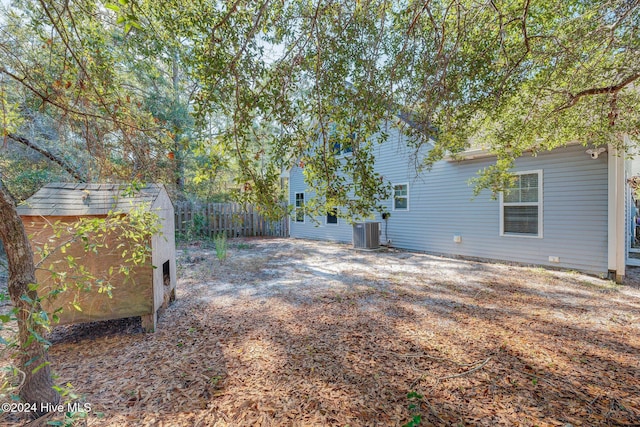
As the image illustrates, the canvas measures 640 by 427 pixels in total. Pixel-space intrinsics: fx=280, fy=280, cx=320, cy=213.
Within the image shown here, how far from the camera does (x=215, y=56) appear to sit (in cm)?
226

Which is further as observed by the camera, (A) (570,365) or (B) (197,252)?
(B) (197,252)

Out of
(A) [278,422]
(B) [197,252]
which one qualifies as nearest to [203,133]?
(A) [278,422]

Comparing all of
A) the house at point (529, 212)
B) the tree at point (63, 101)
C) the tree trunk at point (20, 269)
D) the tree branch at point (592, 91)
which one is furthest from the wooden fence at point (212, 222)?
the tree branch at point (592, 91)

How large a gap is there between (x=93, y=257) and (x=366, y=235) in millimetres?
7606

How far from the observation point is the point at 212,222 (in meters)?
13.0

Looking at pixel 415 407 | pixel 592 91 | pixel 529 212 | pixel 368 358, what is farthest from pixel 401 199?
pixel 415 407

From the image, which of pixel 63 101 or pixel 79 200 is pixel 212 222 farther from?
pixel 63 101

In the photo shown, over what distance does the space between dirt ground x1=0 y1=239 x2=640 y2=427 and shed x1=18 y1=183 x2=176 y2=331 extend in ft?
1.34

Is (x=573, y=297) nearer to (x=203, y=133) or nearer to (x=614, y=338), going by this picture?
(x=614, y=338)

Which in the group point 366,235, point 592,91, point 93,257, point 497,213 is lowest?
point 366,235

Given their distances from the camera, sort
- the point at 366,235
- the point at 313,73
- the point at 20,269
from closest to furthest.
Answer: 1. the point at 20,269
2. the point at 313,73
3. the point at 366,235

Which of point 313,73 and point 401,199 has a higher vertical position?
point 313,73

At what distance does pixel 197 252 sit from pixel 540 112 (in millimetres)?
9349

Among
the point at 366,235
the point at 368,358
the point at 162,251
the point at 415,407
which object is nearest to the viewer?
the point at 415,407
